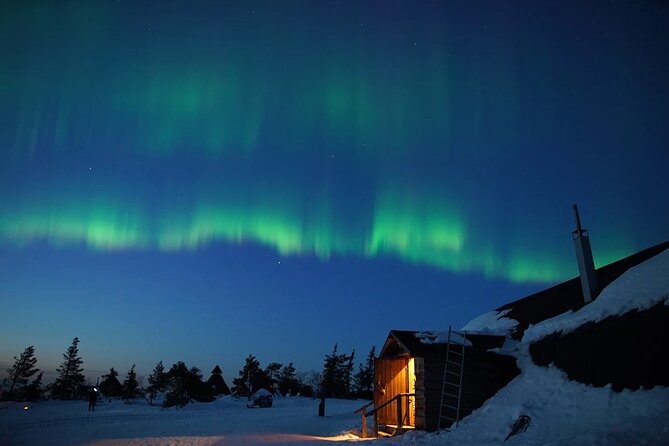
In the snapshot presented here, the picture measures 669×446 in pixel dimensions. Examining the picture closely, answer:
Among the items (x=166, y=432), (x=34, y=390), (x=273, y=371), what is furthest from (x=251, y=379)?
(x=166, y=432)

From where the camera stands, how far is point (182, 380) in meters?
52.8

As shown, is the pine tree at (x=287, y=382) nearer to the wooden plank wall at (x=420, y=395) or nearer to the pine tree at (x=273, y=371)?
the pine tree at (x=273, y=371)

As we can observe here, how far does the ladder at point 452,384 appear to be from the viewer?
18.0 meters

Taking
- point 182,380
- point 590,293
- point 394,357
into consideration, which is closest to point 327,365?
point 182,380

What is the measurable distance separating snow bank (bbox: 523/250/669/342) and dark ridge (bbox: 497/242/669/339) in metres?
2.13

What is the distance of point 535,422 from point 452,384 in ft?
15.4

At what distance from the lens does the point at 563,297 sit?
22.1 m

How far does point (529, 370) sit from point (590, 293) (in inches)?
183

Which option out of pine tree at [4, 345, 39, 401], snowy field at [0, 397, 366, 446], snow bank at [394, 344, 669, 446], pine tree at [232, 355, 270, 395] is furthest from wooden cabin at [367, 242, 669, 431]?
pine tree at [4, 345, 39, 401]

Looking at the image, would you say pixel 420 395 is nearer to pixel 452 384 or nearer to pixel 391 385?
pixel 452 384

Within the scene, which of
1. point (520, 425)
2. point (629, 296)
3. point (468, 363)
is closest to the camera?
point (520, 425)

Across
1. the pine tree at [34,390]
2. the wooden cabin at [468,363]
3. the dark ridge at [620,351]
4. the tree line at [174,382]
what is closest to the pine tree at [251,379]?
the tree line at [174,382]

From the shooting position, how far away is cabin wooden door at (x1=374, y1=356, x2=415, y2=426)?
21.7 m

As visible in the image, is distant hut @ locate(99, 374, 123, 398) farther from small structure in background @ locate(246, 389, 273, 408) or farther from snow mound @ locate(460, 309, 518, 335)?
snow mound @ locate(460, 309, 518, 335)
